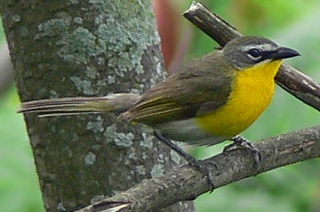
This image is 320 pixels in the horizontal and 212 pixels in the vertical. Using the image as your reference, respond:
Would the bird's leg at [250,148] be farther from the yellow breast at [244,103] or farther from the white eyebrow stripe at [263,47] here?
the white eyebrow stripe at [263,47]

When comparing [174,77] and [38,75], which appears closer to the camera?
[38,75]

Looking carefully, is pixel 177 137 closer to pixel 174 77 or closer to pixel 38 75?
pixel 174 77

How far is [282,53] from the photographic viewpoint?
3834mm

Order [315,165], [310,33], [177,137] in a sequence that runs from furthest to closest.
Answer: [315,165] → [310,33] → [177,137]

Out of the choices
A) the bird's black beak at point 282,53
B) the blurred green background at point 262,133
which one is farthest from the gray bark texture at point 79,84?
the blurred green background at point 262,133

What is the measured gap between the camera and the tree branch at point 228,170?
2.83m

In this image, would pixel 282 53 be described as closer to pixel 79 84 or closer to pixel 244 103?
pixel 244 103

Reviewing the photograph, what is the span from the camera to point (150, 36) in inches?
140

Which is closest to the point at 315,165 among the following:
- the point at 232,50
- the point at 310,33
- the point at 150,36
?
the point at 310,33

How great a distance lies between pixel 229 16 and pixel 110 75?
1.39 metres

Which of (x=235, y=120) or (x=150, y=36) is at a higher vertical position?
(x=150, y=36)

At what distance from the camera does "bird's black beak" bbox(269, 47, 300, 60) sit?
3810 mm

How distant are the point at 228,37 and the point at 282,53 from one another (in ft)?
1.02

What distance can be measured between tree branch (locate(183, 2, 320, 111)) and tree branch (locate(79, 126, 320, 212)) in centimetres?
21
